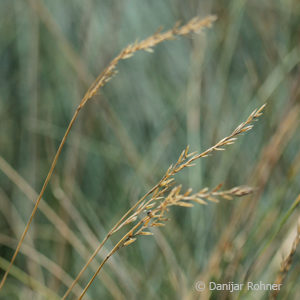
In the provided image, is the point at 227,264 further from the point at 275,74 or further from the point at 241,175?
the point at 275,74

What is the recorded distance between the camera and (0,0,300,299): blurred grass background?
24.8 inches

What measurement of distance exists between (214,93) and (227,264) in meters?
0.48

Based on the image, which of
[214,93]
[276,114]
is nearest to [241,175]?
[276,114]

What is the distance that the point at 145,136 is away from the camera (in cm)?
94

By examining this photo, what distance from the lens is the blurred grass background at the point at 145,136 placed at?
0.63m
